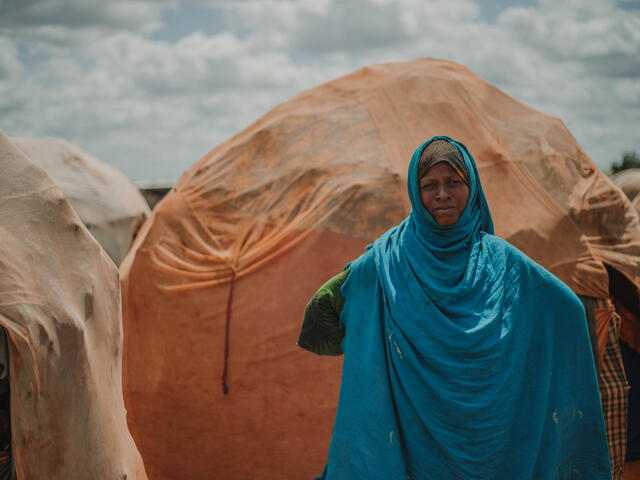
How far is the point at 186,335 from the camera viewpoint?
153 inches

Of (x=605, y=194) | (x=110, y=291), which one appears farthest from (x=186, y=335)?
(x=605, y=194)

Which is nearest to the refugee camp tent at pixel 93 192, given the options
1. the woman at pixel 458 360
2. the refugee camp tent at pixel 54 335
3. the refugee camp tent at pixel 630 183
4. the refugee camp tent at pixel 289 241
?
the refugee camp tent at pixel 289 241

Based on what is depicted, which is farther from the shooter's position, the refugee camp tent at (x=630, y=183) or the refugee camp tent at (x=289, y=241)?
the refugee camp tent at (x=630, y=183)

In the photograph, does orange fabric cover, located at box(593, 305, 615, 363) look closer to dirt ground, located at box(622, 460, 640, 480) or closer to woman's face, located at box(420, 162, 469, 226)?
dirt ground, located at box(622, 460, 640, 480)

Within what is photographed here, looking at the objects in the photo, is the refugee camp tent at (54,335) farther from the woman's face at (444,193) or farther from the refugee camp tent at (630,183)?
the refugee camp tent at (630,183)

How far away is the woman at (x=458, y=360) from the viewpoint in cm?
208

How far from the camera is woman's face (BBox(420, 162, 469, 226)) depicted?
86.4 inches

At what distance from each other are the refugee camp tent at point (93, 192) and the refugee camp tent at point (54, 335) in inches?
140

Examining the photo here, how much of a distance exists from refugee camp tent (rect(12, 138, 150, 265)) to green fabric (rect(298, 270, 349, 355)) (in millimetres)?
A: 3729

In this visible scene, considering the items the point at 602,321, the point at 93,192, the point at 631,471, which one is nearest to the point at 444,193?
the point at 602,321

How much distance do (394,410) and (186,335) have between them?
1982mm

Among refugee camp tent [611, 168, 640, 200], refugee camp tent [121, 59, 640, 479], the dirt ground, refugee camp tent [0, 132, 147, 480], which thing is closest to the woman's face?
refugee camp tent [0, 132, 147, 480]

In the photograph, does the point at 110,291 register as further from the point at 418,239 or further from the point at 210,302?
the point at 210,302

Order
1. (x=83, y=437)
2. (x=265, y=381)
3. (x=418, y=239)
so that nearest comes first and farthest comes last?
(x=83, y=437) → (x=418, y=239) → (x=265, y=381)
